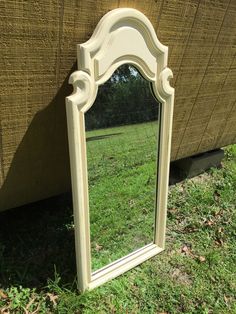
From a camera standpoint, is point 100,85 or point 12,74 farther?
point 100,85

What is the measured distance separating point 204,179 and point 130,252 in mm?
1485

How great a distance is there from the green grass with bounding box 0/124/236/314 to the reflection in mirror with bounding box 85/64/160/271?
0.02m

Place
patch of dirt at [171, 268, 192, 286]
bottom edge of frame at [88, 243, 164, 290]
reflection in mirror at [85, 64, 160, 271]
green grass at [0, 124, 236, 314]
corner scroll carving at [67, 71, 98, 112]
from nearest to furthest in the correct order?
corner scroll carving at [67, 71, 98, 112] < reflection in mirror at [85, 64, 160, 271] < green grass at [0, 124, 236, 314] < bottom edge of frame at [88, 243, 164, 290] < patch of dirt at [171, 268, 192, 286]

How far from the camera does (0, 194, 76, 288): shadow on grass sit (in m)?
2.28

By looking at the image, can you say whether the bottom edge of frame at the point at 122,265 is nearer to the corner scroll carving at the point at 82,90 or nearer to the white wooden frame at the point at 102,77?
the white wooden frame at the point at 102,77

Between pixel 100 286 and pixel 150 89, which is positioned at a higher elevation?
pixel 150 89

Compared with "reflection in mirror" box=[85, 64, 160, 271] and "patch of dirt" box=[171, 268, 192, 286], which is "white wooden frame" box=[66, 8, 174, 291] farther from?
"patch of dirt" box=[171, 268, 192, 286]

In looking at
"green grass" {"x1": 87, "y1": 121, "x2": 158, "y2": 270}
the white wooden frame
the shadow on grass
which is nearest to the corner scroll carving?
the white wooden frame

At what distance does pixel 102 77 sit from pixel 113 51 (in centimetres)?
14

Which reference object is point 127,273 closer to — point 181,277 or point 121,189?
point 181,277

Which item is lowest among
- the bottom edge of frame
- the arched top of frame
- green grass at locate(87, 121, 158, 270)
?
the bottom edge of frame

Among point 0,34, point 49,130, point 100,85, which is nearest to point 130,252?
point 49,130

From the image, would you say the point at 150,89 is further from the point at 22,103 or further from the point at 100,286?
the point at 100,286

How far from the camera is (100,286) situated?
2277mm
